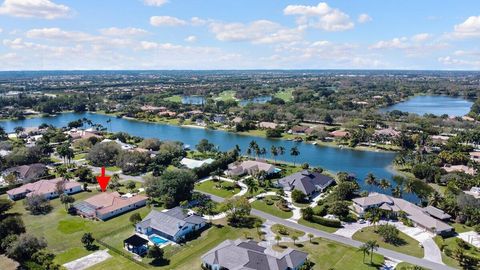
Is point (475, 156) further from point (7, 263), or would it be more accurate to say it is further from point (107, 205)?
point (7, 263)

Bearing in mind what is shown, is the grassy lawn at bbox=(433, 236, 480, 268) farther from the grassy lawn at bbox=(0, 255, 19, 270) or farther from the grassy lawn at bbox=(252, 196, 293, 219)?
the grassy lawn at bbox=(0, 255, 19, 270)

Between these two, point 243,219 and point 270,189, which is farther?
point 270,189

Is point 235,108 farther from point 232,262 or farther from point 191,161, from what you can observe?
point 232,262

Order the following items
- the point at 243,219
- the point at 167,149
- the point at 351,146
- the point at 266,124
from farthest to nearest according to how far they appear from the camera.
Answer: the point at 266,124
the point at 351,146
the point at 167,149
the point at 243,219

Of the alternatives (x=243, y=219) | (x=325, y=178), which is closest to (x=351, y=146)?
(x=325, y=178)

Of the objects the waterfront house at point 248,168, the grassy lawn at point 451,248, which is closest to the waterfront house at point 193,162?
the waterfront house at point 248,168

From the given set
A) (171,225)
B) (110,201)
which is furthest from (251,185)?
(110,201)

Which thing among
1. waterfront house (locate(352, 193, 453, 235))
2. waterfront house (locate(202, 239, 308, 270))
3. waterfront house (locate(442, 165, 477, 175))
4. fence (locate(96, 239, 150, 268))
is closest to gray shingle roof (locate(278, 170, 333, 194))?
waterfront house (locate(352, 193, 453, 235))
